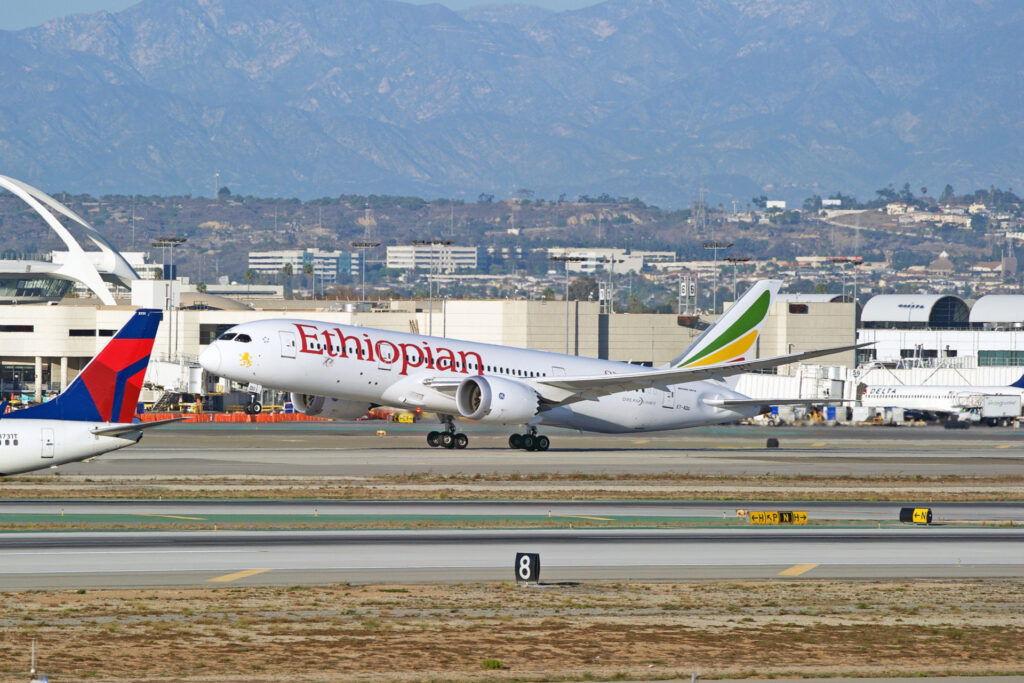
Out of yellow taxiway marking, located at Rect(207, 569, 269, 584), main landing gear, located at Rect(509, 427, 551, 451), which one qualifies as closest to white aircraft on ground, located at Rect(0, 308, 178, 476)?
yellow taxiway marking, located at Rect(207, 569, 269, 584)

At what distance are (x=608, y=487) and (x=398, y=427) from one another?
46804mm

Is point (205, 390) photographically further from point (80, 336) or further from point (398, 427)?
point (398, 427)

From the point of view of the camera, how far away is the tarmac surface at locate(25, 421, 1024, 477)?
55.2 m

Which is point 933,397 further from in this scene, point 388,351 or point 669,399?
point 388,351

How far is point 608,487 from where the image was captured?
48.3 metres

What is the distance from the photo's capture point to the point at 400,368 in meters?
62.4

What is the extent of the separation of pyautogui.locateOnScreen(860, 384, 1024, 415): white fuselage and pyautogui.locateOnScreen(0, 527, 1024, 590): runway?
303 feet

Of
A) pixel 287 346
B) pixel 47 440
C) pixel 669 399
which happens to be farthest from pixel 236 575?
pixel 669 399

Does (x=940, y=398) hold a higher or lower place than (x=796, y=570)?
higher

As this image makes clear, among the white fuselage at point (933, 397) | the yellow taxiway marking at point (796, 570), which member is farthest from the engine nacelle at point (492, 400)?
the white fuselage at point (933, 397)

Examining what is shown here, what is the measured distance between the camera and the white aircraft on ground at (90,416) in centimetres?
4009

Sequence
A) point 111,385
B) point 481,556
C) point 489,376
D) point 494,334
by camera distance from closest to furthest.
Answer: point 481,556 → point 111,385 → point 489,376 → point 494,334

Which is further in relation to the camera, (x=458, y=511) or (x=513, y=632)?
(x=458, y=511)

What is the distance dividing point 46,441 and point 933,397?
99.8 metres
